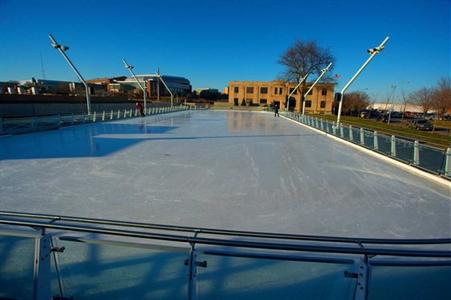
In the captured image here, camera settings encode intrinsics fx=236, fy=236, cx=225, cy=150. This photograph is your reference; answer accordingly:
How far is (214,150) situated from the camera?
967cm

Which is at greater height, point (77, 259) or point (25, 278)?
point (77, 259)

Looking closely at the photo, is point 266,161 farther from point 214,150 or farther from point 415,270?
point 415,270

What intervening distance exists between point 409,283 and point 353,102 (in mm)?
77571

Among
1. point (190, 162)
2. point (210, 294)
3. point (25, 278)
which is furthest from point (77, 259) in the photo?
point (190, 162)

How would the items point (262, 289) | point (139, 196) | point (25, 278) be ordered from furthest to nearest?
point (139, 196) → point (25, 278) → point (262, 289)

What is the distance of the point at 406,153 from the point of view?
7.54 metres

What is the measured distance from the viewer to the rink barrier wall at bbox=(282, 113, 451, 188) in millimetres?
6154

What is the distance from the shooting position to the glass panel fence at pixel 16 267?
2023 millimetres

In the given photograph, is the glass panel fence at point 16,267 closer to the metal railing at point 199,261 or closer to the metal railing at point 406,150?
the metal railing at point 199,261

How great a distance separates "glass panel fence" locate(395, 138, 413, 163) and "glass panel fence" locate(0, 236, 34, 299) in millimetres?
9113

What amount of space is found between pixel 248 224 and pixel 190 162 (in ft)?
13.7

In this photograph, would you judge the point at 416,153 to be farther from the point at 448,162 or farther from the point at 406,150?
the point at 448,162

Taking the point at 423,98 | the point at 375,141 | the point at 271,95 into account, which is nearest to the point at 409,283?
the point at 375,141

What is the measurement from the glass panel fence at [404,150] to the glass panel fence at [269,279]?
24.0 ft
